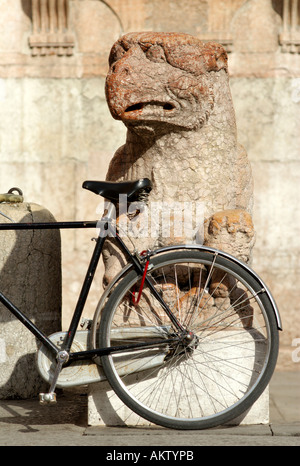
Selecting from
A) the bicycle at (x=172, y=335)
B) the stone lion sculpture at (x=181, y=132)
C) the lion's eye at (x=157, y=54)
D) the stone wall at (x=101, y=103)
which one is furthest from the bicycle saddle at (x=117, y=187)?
the stone wall at (x=101, y=103)

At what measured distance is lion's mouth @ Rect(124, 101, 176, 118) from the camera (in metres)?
3.65

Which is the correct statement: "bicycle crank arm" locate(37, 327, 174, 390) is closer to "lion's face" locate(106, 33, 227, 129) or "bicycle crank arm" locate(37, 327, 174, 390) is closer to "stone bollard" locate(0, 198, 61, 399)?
"stone bollard" locate(0, 198, 61, 399)

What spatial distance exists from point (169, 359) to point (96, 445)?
0.58m

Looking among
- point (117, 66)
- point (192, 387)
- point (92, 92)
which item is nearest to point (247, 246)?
point (192, 387)

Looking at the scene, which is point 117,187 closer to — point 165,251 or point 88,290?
point 165,251

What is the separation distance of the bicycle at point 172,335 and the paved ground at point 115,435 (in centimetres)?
11

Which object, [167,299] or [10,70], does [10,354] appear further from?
[10,70]

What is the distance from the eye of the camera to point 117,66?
3.66 m

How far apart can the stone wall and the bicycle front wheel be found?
127 inches

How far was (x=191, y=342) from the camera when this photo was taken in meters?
3.48

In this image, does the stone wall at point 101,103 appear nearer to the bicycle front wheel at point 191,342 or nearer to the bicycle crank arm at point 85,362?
the bicycle front wheel at point 191,342

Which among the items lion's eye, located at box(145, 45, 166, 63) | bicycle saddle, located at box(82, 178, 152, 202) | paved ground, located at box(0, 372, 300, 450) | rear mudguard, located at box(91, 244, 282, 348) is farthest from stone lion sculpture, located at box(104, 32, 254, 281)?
paved ground, located at box(0, 372, 300, 450)

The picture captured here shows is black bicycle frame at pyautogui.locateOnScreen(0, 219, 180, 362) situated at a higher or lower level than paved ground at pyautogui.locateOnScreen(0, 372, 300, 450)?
higher

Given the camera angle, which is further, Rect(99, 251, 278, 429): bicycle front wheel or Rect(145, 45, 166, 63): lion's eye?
Rect(145, 45, 166, 63): lion's eye
